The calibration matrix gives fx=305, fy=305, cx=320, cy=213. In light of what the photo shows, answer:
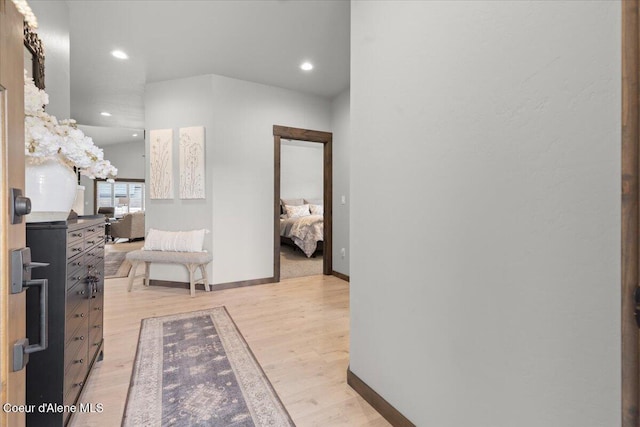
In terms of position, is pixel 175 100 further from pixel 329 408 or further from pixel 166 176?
pixel 329 408

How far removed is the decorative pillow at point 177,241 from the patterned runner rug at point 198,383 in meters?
1.22

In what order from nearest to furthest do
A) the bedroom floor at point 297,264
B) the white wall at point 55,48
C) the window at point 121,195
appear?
the white wall at point 55,48
the bedroom floor at point 297,264
the window at point 121,195

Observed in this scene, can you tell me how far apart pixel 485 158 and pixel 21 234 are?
1485mm

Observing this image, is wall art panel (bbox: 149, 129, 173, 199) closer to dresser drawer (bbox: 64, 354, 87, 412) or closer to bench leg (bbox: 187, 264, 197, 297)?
bench leg (bbox: 187, 264, 197, 297)

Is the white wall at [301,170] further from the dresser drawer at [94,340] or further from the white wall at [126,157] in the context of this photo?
the dresser drawer at [94,340]

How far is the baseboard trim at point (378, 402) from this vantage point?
1487mm

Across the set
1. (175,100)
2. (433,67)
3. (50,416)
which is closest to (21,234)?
(50,416)

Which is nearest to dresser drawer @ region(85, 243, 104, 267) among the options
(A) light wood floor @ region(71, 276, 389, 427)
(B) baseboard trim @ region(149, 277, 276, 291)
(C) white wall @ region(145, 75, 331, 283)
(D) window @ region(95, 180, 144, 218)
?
(A) light wood floor @ region(71, 276, 389, 427)

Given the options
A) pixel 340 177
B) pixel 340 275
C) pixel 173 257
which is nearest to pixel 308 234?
pixel 340 275

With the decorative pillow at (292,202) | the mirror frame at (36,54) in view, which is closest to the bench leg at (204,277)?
the mirror frame at (36,54)

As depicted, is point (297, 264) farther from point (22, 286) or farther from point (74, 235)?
point (22, 286)

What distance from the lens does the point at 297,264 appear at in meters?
5.66

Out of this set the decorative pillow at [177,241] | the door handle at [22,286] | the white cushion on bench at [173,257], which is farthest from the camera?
the decorative pillow at [177,241]

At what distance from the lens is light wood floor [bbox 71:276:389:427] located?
167cm
